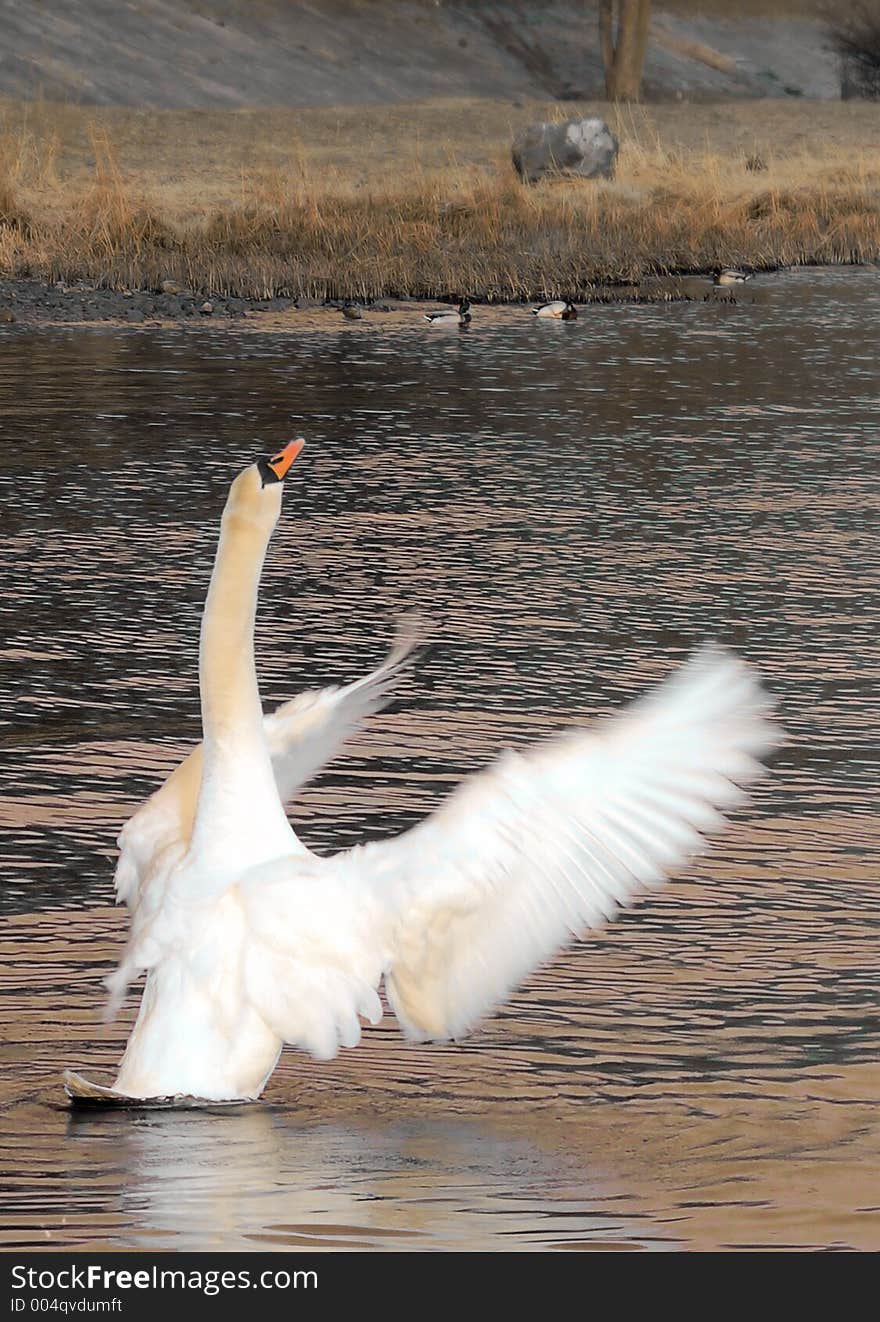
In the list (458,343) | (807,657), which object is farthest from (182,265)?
(807,657)

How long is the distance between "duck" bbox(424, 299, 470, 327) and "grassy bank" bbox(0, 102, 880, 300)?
2433 millimetres

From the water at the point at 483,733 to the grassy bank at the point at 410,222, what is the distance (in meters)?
6.21

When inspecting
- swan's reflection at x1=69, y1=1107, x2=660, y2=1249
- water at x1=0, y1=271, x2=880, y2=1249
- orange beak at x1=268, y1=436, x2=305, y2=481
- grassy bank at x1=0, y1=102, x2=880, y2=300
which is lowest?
swan's reflection at x1=69, y1=1107, x2=660, y2=1249

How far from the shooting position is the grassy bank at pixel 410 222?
84.8 ft

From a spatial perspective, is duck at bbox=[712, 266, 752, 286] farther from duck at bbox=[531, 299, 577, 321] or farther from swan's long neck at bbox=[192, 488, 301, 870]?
swan's long neck at bbox=[192, 488, 301, 870]

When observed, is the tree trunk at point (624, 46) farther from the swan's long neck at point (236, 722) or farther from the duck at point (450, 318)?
the swan's long neck at point (236, 722)

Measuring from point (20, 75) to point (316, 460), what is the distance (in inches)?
1760

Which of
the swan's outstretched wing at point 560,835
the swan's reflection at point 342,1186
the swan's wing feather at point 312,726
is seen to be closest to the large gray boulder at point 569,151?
the swan's wing feather at point 312,726

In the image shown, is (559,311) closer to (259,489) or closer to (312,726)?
(312,726)

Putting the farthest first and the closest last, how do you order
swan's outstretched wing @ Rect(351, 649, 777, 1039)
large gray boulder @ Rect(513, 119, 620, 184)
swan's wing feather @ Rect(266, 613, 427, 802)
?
large gray boulder @ Rect(513, 119, 620, 184), swan's wing feather @ Rect(266, 613, 427, 802), swan's outstretched wing @ Rect(351, 649, 777, 1039)

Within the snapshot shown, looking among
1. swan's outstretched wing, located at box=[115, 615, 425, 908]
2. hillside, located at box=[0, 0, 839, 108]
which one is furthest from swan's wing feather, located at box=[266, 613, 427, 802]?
hillside, located at box=[0, 0, 839, 108]

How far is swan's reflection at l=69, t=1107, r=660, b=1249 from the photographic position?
4.77 metres

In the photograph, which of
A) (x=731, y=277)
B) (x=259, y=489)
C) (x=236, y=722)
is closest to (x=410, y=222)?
(x=731, y=277)

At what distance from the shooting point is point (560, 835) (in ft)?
15.0
